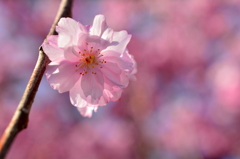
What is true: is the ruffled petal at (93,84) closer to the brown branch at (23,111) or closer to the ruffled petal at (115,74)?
the ruffled petal at (115,74)

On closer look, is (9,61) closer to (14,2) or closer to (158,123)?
(14,2)

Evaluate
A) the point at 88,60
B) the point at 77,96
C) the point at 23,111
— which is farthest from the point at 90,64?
the point at 23,111

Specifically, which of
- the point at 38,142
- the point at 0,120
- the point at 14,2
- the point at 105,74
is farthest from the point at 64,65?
the point at 14,2

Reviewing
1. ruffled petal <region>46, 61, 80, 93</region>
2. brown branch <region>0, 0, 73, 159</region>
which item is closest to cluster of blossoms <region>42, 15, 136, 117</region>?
ruffled petal <region>46, 61, 80, 93</region>

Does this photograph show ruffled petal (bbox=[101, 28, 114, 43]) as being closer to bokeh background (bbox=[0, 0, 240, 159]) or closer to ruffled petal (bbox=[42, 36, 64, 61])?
ruffled petal (bbox=[42, 36, 64, 61])

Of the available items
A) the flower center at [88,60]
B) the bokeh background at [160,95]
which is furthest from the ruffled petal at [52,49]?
the bokeh background at [160,95]

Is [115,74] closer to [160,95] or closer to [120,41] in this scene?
[120,41]
